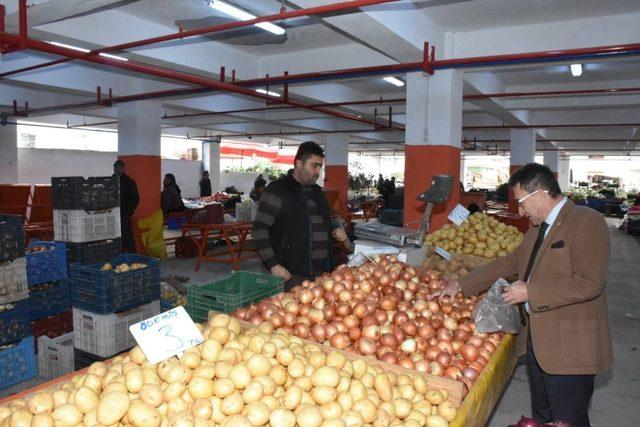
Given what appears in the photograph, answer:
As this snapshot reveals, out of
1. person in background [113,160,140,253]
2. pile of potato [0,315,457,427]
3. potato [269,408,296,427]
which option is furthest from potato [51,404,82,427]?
person in background [113,160,140,253]

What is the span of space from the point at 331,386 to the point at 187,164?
23330 millimetres

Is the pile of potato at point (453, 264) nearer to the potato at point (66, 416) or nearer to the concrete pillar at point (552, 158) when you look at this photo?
the potato at point (66, 416)

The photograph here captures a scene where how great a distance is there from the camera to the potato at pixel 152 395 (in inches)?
67.7

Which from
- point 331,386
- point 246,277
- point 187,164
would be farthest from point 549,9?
point 187,164

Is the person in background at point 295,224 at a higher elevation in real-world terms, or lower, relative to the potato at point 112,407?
higher

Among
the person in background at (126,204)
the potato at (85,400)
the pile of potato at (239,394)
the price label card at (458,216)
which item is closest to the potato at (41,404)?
the pile of potato at (239,394)

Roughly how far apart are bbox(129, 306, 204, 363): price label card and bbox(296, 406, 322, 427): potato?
0.59m

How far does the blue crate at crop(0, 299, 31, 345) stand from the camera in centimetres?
395

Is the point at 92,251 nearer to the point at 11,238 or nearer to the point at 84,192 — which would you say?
the point at 84,192

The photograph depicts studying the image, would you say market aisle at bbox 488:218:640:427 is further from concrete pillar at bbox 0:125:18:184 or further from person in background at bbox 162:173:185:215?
concrete pillar at bbox 0:125:18:184

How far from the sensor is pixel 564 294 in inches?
95.3

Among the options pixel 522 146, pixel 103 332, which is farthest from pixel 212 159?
pixel 103 332

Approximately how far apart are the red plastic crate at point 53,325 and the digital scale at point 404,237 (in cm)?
319

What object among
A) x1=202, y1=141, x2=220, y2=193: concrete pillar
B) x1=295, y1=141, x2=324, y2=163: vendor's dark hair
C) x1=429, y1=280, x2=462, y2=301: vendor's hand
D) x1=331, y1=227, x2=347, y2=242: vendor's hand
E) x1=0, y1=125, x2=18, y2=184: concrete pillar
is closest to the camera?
x1=429, y1=280, x2=462, y2=301: vendor's hand
